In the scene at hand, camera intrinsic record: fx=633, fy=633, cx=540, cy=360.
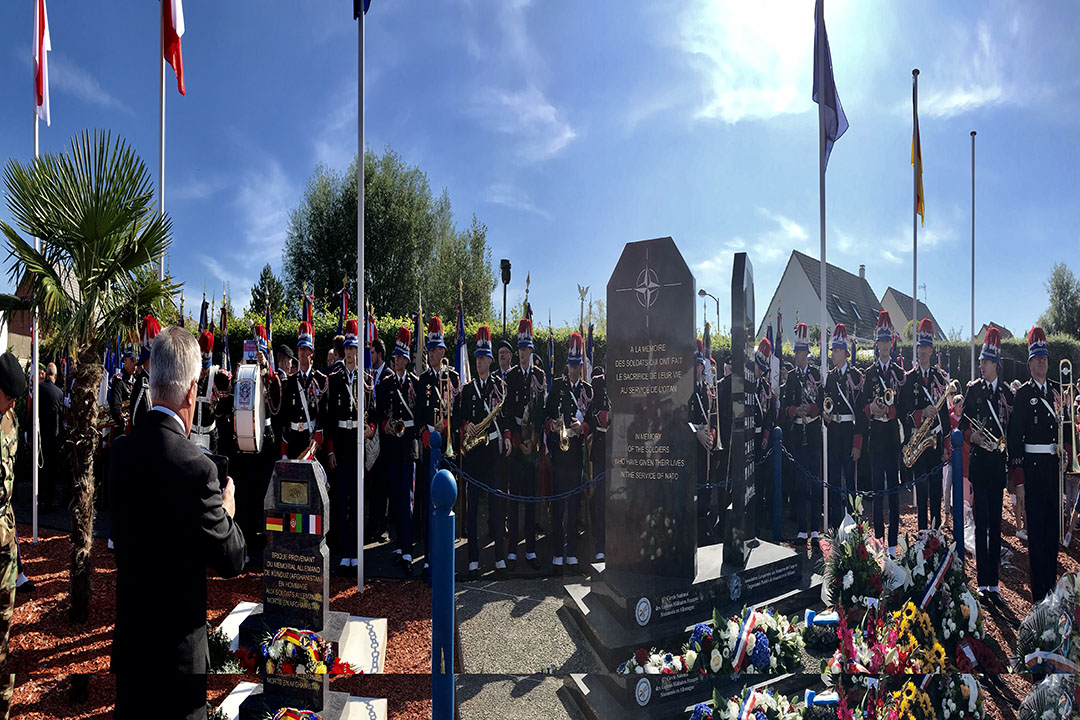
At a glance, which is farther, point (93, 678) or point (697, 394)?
point (697, 394)

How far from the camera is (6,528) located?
11.2ft

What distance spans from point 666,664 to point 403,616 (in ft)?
7.74

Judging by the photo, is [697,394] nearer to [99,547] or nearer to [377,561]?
[377,561]

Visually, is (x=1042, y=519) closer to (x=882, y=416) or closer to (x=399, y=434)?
(x=882, y=416)

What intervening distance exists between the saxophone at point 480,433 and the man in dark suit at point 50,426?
7019 mm

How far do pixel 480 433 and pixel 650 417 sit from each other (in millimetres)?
2156

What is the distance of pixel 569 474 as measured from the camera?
22.9ft

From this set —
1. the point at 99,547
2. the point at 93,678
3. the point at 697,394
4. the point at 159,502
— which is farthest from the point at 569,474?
the point at 99,547

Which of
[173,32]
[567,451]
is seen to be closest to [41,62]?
[173,32]

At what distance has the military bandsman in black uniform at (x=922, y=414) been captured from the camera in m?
5.81

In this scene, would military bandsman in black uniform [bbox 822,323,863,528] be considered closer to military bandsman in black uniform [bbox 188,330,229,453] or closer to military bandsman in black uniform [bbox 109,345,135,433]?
military bandsman in black uniform [bbox 188,330,229,453]

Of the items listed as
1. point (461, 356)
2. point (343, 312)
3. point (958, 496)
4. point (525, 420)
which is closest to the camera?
point (958, 496)

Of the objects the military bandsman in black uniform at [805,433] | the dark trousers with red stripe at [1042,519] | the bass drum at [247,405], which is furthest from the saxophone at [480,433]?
the dark trousers with red stripe at [1042,519]

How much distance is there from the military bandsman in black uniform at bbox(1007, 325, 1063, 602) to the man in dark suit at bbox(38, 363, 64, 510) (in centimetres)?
1186
